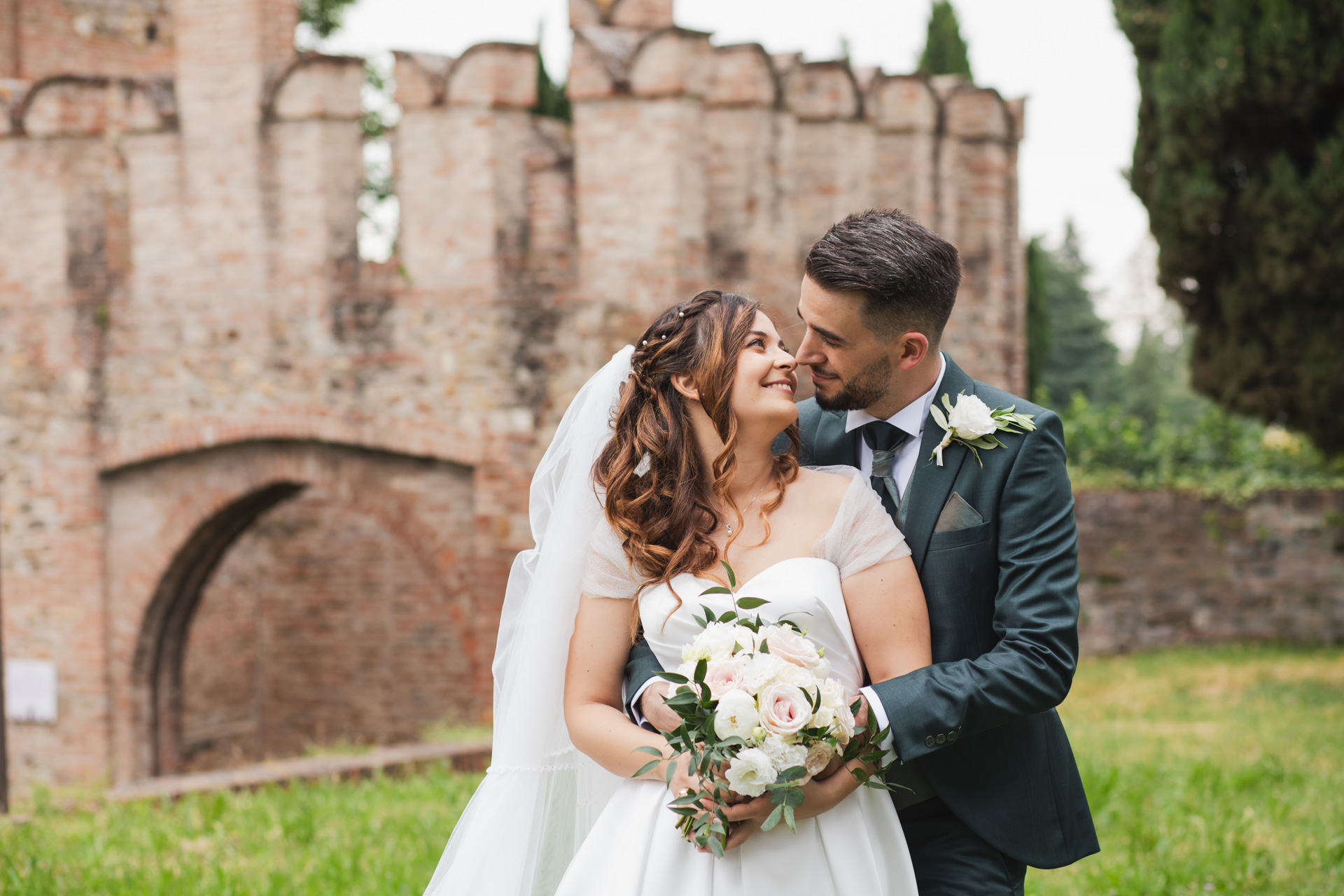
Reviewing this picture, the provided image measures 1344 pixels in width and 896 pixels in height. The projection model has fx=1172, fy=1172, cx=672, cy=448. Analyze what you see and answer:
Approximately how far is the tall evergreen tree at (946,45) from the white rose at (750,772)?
1548 cm

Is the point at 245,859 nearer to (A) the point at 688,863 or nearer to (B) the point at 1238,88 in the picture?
(A) the point at 688,863

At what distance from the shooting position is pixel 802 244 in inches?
368

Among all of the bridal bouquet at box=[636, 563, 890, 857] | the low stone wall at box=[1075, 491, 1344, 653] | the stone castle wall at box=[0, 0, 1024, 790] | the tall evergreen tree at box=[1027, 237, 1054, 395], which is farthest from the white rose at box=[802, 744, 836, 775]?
the tall evergreen tree at box=[1027, 237, 1054, 395]

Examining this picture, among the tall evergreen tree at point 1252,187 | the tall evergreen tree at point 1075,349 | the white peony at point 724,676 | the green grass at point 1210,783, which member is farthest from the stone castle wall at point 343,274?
the tall evergreen tree at point 1075,349

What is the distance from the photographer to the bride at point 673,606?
8.34 feet

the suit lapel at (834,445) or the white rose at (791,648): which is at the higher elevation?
the suit lapel at (834,445)

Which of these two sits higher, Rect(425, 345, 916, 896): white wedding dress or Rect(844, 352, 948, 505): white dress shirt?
Rect(844, 352, 948, 505): white dress shirt

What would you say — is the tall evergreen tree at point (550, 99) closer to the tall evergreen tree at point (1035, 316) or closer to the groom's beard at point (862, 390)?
the tall evergreen tree at point (1035, 316)

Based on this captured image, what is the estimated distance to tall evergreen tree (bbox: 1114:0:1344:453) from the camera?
9.03 m

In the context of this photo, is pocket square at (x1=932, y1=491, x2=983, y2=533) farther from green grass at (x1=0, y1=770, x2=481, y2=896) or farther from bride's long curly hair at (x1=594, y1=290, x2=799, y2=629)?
green grass at (x1=0, y1=770, x2=481, y2=896)

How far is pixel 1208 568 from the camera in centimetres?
1309

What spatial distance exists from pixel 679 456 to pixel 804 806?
0.85m

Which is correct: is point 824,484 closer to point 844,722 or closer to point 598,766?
point 844,722

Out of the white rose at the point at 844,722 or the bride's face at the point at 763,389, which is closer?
the white rose at the point at 844,722
